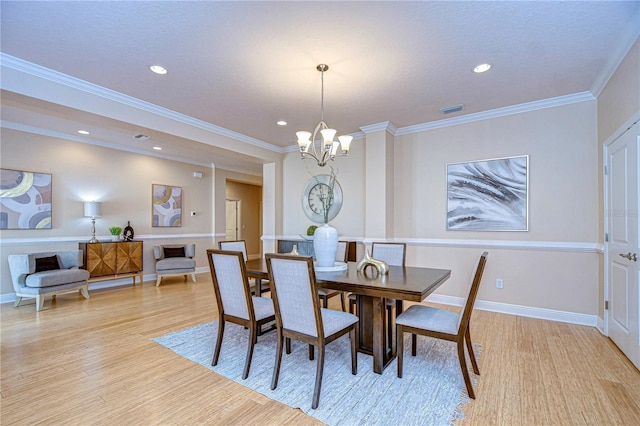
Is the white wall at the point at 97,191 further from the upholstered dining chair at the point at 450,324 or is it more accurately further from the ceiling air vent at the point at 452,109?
the upholstered dining chair at the point at 450,324

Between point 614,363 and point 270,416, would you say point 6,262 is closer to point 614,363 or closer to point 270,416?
point 270,416

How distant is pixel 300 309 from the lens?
203cm

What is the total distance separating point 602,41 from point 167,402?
4198 mm

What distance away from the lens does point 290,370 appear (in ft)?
7.77

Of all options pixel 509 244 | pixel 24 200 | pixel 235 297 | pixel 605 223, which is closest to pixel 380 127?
pixel 509 244

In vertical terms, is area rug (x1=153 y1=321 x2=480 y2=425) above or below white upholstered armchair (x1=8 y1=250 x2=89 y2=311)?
below

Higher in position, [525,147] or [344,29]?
[344,29]

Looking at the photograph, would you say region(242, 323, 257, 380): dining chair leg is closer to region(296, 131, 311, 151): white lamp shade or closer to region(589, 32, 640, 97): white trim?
region(296, 131, 311, 151): white lamp shade

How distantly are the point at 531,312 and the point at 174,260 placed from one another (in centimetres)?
579

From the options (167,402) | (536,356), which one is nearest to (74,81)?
(167,402)


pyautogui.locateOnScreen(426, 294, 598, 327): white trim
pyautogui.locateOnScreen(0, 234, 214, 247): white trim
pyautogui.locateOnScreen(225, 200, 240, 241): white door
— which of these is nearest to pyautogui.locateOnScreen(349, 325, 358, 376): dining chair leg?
pyautogui.locateOnScreen(426, 294, 598, 327): white trim

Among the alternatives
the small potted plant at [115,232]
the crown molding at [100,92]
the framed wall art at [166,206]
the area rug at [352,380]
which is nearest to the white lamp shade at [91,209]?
the small potted plant at [115,232]

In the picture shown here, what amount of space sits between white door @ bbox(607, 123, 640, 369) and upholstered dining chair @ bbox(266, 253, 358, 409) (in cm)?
234

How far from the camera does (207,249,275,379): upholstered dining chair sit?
224 centimetres
